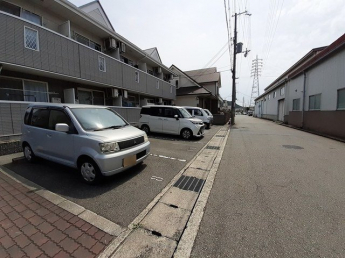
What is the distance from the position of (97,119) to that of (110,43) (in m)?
8.21

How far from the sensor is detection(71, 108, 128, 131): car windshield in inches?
143

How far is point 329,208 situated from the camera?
2590mm

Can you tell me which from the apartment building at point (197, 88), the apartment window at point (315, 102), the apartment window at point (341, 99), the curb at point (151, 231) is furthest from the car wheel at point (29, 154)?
the apartment building at point (197, 88)

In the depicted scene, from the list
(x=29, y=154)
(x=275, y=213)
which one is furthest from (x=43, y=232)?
(x=29, y=154)

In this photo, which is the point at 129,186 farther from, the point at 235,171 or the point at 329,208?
the point at 329,208

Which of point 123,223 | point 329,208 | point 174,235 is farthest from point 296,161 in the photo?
point 123,223

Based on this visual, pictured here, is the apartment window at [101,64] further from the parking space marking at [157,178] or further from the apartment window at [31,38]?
the parking space marking at [157,178]

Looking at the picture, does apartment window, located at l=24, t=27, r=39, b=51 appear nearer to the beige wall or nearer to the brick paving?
the brick paving

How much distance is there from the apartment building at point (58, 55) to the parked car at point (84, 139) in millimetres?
2809

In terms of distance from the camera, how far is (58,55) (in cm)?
672

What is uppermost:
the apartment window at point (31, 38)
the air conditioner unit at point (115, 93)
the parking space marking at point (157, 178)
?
the apartment window at point (31, 38)

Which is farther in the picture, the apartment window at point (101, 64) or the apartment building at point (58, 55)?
the apartment window at point (101, 64)

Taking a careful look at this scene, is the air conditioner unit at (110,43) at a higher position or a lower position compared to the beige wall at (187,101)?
higher

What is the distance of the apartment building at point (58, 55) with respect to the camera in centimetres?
558
